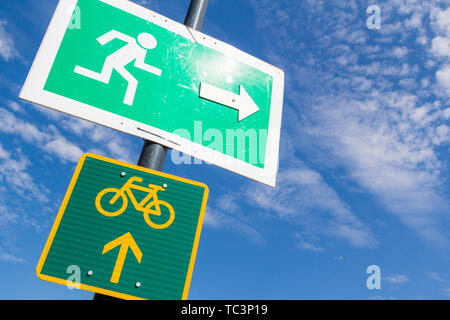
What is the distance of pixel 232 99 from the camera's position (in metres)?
1.71

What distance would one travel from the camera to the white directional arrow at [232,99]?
5.45 ft

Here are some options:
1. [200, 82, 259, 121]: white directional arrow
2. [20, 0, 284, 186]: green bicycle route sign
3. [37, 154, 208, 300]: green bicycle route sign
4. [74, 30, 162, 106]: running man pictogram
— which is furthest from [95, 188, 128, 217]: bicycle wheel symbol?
[200, 82, 259, 121]: white directional arrow

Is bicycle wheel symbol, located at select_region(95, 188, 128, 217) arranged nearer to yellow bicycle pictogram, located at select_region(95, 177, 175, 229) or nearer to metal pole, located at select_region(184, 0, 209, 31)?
yellow bicycle pictogram, located at select_region(95, 177, 175, 229)

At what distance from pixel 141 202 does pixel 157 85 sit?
0.69 m

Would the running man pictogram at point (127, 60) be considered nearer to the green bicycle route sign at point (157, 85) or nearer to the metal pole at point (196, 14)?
the green bicycle route sign at point (157, 85)

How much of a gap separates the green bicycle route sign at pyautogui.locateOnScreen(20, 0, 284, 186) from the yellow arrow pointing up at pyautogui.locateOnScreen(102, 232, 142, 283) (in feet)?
1.62

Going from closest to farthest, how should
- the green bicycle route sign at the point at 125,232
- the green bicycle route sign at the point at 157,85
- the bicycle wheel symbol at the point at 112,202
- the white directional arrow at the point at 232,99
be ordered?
1. the green bicycle route sign at the point at 125,232
2. the bicycle wheel symbol at the point at 112,202
3. the green bicycle route sign at the point at 157,85
4. the white directional arrow at the point at 232,99

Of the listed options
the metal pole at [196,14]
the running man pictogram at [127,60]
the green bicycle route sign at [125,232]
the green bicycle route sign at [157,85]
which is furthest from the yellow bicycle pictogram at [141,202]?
the metal pole at [196,14]

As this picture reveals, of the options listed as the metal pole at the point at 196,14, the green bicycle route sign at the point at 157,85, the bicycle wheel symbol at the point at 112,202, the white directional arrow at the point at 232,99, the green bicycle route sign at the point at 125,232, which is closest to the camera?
the green bicycle route sign at the point at 125,232

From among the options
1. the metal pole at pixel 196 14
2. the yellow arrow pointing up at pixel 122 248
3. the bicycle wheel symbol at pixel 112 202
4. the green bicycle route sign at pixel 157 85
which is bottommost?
the yellow arrow pointing up at pixel 122 248

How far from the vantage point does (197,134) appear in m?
1.51

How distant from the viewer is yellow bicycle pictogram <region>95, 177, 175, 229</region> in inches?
46.5
